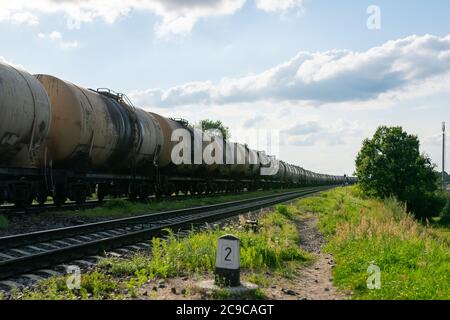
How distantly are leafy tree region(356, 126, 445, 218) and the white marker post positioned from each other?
44153 millimetres

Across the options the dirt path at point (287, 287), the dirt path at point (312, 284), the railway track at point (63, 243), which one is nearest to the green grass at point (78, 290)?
the dirt path at point (287, 287)

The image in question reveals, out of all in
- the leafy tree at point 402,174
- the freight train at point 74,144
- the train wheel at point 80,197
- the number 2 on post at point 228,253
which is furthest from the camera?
the leafy tree at point 402,174

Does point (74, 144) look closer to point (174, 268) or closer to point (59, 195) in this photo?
point (59, 195)

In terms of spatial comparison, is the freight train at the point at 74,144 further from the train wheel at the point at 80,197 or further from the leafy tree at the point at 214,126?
the leafy tree at the point at 214,126

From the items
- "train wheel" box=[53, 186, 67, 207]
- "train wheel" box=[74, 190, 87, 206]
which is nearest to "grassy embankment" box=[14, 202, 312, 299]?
"train wheel" box=[53, 186, 67, 207]

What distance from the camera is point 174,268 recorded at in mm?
7391

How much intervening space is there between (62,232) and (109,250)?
1634mm

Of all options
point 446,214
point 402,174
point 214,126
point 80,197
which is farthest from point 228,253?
point 214,126

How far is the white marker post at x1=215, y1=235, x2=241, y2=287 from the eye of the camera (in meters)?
6.11

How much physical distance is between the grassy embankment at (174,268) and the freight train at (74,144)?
246 inches

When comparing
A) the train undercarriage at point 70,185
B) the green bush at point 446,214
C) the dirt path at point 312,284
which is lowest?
the green bush at point 446,214

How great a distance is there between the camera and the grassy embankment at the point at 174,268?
19.3ft

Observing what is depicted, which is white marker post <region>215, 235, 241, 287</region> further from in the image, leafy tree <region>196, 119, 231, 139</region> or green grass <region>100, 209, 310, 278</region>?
leafy tree <region>196, 119, 231, 139</region>

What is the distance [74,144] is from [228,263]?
10.9 m
